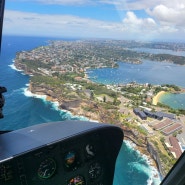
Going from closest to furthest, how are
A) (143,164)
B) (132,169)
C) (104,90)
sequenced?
(143,164), (104,90), (132,169)

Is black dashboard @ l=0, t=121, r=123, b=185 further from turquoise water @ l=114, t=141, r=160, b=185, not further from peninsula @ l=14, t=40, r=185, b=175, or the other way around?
turquoise water @ l=114, t=141, r=160, b=185

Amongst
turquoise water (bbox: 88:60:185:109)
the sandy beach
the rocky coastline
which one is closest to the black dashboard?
turquoise water (bbox: 88:60:185:109)

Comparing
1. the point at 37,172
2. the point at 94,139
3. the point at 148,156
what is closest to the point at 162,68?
the point at 148,156

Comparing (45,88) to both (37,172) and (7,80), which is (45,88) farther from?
(37,172)

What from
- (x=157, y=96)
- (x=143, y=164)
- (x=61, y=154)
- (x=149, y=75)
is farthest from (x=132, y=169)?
(x=61, y=154)

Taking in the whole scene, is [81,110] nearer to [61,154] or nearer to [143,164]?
[143,164]

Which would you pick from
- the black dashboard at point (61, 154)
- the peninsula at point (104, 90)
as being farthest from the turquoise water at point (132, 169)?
the black dashboard at point (61, 154)
